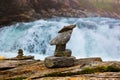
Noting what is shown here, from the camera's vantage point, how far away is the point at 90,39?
145 ft

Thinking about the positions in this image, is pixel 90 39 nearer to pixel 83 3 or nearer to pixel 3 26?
pixel 3 26

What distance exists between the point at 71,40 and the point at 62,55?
108 ft

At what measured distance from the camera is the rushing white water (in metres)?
41.2

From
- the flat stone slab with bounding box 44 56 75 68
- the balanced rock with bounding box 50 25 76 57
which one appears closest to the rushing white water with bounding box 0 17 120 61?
the balanced rock with bounding box 50 25 76 57

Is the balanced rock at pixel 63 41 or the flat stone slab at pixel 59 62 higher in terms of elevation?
the balanced rock at pixel 63 41

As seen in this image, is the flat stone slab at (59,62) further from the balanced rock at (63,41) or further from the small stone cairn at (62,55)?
the balanced rock at (63,41)

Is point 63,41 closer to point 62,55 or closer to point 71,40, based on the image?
point 62,55

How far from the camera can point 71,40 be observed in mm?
44906

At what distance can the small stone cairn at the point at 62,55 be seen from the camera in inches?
464

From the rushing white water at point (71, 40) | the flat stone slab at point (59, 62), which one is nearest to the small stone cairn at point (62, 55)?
the flat stone slab at point (59, 62)

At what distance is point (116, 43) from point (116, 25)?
841cm

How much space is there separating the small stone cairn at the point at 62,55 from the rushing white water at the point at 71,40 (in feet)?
86.7

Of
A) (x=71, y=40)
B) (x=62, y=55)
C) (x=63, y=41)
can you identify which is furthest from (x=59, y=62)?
(x=71, y=40)

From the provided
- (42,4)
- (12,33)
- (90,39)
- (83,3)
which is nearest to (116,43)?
(90,39)
